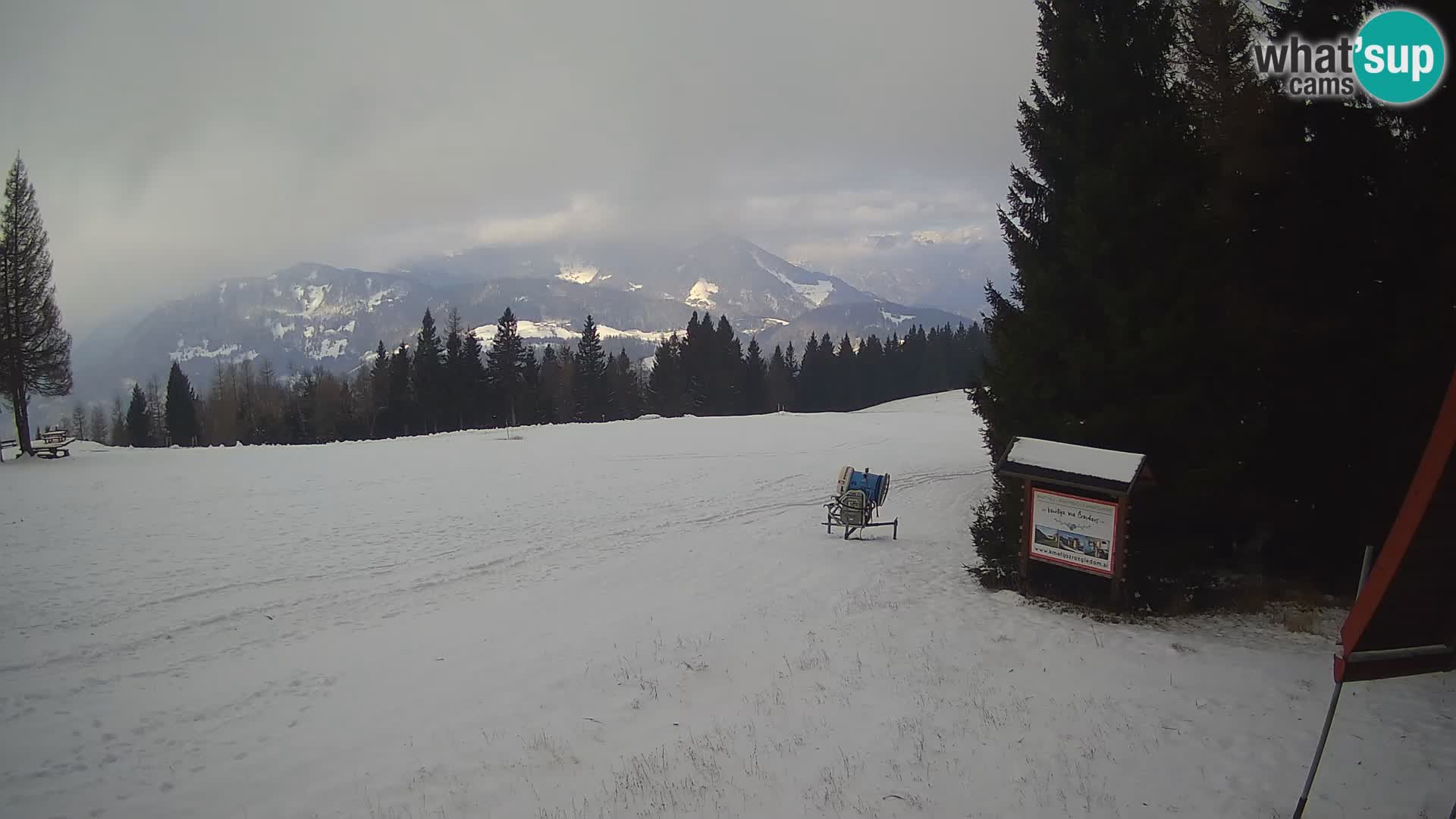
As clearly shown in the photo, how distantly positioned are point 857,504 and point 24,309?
3867cm

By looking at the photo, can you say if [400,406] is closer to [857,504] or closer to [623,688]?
[857,504]

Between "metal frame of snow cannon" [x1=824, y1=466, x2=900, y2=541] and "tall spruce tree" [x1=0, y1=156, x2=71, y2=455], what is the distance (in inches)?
1433

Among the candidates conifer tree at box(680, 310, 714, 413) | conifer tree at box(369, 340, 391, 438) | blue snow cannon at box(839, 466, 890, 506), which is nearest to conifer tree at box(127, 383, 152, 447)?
conifer tree at box(369, 340, 391, 438)

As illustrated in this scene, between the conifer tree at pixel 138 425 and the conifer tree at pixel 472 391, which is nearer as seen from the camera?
the conifer tree at pixel 472 391

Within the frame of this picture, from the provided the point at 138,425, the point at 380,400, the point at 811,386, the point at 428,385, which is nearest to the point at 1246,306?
the point at 428,385

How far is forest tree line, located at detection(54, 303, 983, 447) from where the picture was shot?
70.4 m

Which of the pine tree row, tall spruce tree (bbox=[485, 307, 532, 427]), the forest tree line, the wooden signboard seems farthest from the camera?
tall spruce tree (bbox=[485, 307, 532, 427])

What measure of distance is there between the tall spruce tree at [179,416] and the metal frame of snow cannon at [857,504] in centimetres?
8695

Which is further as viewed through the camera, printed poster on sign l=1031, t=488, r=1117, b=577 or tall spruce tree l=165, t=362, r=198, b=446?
tall spruce tree l=165, t=362, r=198, b=446

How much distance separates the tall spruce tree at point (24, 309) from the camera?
99.9 feet

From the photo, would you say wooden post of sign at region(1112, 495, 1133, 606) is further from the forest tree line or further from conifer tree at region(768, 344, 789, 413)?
conifer tree at region(768, 344, 789, 413)

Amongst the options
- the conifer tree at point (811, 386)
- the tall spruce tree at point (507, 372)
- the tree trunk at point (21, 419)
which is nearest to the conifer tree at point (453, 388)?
the tall spruce tree at point (507, 372)

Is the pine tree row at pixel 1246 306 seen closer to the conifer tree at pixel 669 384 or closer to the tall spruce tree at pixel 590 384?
the tall spruce tree at pixel 590 384

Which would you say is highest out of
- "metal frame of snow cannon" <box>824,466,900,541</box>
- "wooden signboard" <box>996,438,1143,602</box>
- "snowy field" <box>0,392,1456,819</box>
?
"wooden signboard" <box>996,438,1143,602</box>
